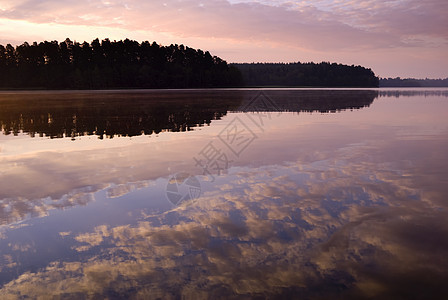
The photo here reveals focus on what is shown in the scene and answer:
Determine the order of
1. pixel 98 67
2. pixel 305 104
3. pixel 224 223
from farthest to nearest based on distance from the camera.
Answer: pixel 98 67, pixel 305 104, pixel 224 223

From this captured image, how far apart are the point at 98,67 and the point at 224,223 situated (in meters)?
152

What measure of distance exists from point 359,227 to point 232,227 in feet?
9.04

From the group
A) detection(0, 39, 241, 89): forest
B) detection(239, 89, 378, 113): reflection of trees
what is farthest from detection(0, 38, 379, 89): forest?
detection(239, 89, 378, 113): reflection of trees

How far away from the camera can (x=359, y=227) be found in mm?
7465

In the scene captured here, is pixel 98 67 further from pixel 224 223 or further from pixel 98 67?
pixel 224 223

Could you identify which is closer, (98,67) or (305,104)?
(305,104)

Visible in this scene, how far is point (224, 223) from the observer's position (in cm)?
775

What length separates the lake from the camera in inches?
215

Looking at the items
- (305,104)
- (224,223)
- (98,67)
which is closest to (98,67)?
(98,67)

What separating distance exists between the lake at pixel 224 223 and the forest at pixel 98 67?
135 meters

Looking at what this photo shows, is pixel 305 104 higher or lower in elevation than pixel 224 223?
higher

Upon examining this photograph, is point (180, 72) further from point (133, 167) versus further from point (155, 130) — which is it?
point (133, 167)

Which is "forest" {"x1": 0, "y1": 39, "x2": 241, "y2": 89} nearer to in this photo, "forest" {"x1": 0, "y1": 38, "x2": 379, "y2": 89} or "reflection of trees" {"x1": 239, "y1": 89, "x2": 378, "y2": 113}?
"forest" {"x1": 0, "y1": 38, "x2": 379, "y2": 89}

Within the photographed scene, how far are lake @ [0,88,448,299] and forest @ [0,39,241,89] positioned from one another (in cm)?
13480
